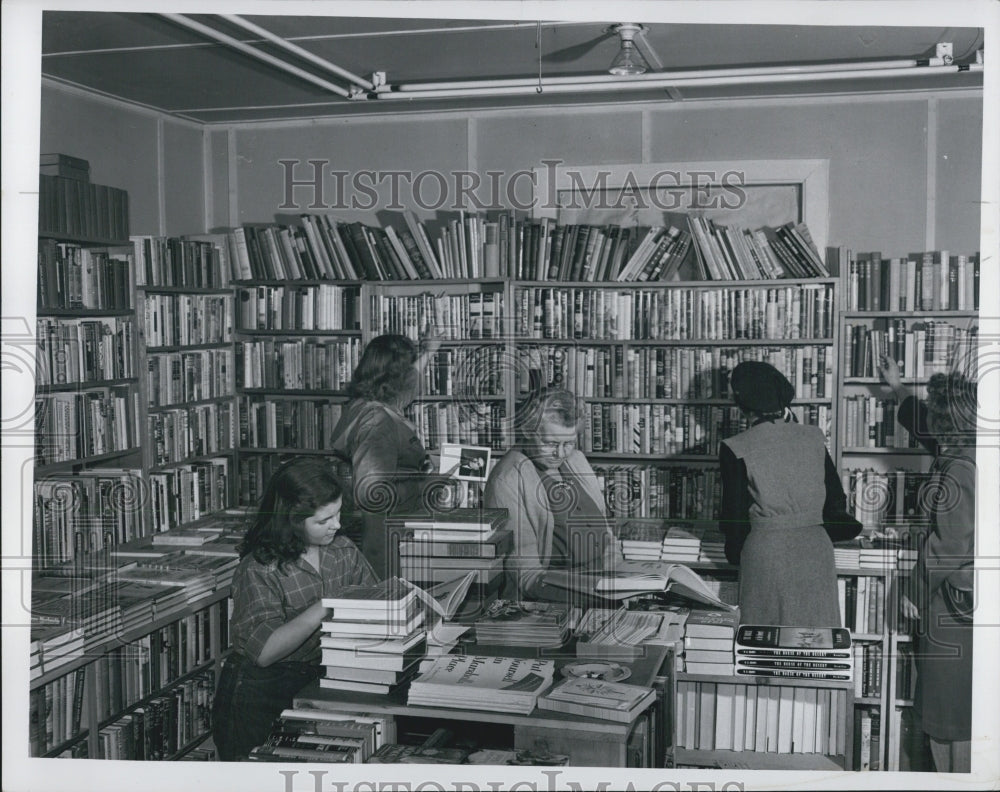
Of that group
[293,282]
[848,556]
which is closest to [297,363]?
[293,282]

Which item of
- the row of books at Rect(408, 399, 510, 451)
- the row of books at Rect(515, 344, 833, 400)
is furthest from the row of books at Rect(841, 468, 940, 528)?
the row of books at Rect(408, 399, 510, 451)

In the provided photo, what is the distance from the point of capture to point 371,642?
2.15 meters

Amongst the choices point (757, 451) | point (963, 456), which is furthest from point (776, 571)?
point (963, 456)

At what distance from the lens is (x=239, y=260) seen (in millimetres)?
4273

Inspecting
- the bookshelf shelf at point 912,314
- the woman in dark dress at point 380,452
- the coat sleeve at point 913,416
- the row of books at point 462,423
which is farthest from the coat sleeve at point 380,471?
the coat sleeve at point 913,416

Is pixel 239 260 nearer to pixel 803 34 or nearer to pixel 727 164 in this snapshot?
pixel 727 164

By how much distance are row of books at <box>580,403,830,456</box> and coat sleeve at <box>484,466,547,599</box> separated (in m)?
0.93

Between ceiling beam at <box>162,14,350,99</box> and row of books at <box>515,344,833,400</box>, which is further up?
ceiling beam at <box>162,14,350,99</box>

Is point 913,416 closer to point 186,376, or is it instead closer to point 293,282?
point 293,282

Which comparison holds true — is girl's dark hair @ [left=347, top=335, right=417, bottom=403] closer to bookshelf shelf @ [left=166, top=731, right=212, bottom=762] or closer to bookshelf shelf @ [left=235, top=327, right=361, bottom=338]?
bookshelf shelf @ [left=235, top=327, right=361, bottom=338]

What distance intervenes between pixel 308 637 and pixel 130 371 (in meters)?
1.82

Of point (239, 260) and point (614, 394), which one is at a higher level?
point (239, 260)

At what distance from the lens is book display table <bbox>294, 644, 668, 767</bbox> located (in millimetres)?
1951

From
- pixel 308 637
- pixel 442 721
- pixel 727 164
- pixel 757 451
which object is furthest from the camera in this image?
pixel 727 164
